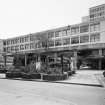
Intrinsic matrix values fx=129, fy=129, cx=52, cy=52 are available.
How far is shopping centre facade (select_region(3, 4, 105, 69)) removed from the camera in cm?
3933

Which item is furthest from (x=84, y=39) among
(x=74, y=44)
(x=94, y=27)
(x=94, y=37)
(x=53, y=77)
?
(x=53, y=77)

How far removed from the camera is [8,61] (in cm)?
6544

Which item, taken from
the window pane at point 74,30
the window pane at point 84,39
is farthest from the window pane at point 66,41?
the window pane at point 84,39

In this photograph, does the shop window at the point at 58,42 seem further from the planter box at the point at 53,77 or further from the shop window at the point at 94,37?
the planter box at the point at 53,77

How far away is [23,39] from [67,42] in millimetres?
23813

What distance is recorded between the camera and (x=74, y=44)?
152ft

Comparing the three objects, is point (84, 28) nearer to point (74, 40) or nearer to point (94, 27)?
point (94, 27)

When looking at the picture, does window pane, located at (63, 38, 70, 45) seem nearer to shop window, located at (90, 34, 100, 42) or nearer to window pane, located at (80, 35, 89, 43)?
window pane, located at (80, 35, 89, 43)

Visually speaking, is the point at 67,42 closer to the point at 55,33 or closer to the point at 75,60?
the point at 55,33

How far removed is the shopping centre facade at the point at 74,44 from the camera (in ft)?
129

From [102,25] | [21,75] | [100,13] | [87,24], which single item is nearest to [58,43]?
[87,24]

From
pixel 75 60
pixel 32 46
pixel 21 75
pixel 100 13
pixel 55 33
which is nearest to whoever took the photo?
pixel 21 75

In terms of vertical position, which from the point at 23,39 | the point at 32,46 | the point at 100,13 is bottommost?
the point at 32,46

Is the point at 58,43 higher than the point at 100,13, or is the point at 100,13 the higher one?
the point at 100,13
